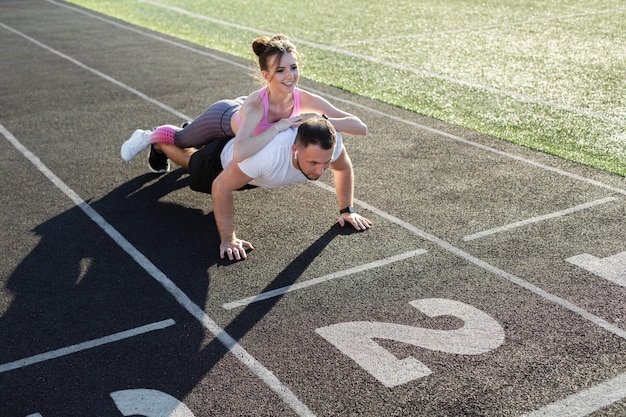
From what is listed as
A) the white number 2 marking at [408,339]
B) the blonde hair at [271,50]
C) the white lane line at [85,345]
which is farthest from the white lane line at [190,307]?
the blonde hair at [271,50]

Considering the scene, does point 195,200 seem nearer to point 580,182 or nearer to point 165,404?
point 165,404

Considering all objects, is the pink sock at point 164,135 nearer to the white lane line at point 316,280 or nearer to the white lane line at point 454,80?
the white lane line at point 316,280

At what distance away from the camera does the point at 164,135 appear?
819cm

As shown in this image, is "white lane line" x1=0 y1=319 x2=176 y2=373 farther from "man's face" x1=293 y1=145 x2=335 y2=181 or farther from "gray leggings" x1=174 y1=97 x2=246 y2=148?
"gray leggings" x1=174 y1=97 x2=246 y2=148

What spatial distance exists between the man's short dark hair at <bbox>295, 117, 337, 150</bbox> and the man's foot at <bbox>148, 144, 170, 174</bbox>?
2679 mm

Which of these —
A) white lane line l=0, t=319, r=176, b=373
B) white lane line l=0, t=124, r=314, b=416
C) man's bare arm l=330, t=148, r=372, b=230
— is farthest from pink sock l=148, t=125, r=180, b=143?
white lane line l=0, t=319, r=176, b=373

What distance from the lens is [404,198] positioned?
796 cm

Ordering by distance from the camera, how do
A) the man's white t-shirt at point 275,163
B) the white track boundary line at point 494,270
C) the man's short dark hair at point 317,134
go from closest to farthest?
1. the white track boundary line at point 494,270
2. the man's short dark hair at point 317,134
3. the man's white t-shirt at point 275,163

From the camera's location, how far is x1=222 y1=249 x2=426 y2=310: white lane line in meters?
6.01

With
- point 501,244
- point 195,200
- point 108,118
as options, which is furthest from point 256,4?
point 501,244

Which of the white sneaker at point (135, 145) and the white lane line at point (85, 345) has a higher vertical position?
the white sneaker at point (135, 145)

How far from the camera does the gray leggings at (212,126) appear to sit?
7.59 m

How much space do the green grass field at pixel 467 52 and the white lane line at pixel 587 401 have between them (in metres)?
4.23

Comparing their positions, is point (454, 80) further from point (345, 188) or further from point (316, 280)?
point (316, 280)
